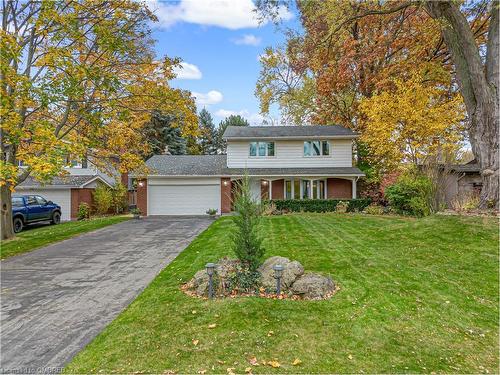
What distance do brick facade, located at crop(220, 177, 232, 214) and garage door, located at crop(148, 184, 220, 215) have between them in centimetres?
27

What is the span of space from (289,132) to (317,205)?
5.83m

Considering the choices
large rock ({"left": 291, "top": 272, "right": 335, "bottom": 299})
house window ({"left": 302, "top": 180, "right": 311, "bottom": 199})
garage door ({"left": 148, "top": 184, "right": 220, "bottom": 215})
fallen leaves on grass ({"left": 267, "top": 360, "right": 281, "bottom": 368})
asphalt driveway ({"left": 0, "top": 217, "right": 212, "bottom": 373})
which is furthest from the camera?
house window ({"left": 302, "top": 180, "right": 311, "bottom": 199})

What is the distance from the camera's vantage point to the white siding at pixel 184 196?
20.2 m

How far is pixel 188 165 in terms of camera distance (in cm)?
2177

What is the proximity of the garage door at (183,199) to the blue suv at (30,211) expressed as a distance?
5679 millimetres

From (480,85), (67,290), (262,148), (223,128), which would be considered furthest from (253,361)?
(223,128)

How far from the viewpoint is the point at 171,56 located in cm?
1202

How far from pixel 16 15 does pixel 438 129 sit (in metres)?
19.0

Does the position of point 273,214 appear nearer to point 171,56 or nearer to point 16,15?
point 171,56

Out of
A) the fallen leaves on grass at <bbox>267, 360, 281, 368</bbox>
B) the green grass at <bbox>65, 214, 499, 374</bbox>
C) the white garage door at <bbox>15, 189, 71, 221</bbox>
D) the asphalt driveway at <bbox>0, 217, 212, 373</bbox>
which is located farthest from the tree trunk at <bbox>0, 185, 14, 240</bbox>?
the fallen leaves on grass at <bbox>267, 360, 281, 368</bbox>

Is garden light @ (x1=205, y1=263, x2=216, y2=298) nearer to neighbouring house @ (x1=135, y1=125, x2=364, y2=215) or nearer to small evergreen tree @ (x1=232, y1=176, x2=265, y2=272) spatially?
small evergreen tree @ (x1=232, y1=176, x2=265, y2=272)

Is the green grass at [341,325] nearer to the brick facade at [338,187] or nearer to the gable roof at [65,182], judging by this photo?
the brick facade at [338,187]

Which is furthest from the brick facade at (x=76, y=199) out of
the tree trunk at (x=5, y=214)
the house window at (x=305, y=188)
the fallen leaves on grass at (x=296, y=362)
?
the fallen leaves on grass at (x=296, y=362)

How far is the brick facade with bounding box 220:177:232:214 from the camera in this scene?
20.2 meters
